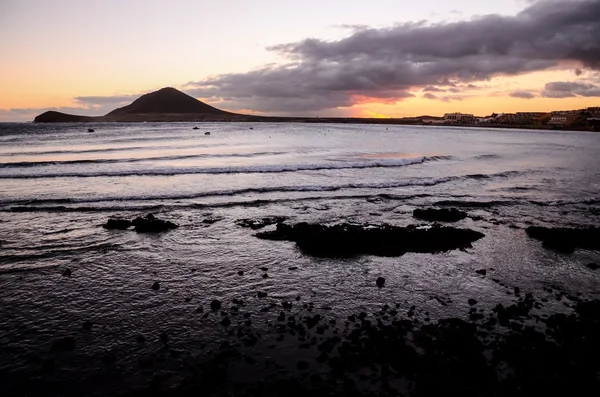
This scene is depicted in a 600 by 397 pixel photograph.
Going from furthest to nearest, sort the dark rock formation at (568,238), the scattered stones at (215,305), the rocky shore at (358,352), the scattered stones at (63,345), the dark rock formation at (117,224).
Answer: the dark rock formation at (117,224)
the dark rock formation at (568,238)
the scattered stones at (215,305)
the scattered stones at (63,345)
the rocky shore at (358,352)

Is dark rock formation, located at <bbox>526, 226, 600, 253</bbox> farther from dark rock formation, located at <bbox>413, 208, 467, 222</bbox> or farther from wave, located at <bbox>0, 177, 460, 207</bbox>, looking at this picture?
wave, located at <bbox>0, 177, 460, 207</bbox>

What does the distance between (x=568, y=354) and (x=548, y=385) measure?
130 cm

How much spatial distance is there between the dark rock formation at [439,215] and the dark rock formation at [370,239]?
226cm

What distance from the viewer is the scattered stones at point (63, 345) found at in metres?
7.52

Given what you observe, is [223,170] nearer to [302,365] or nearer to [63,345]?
[63,345]

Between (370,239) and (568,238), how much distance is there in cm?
768

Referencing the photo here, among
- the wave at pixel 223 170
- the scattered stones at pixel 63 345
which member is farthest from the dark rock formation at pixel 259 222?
the wave at pixel 223 170

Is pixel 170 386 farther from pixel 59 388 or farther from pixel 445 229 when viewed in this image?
pixel 445 229

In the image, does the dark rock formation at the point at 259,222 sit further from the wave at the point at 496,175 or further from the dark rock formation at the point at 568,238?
the wave at the point at 496,175

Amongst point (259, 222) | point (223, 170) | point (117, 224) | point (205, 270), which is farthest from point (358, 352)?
point (223, 170)

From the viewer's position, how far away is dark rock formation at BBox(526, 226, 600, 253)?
14.2 m

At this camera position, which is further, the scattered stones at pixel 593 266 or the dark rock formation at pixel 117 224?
the dark rock formation at pixel 117 224

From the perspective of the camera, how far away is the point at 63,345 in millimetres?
7602

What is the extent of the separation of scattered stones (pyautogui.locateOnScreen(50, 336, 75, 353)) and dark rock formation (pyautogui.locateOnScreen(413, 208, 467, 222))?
48.7 ft
